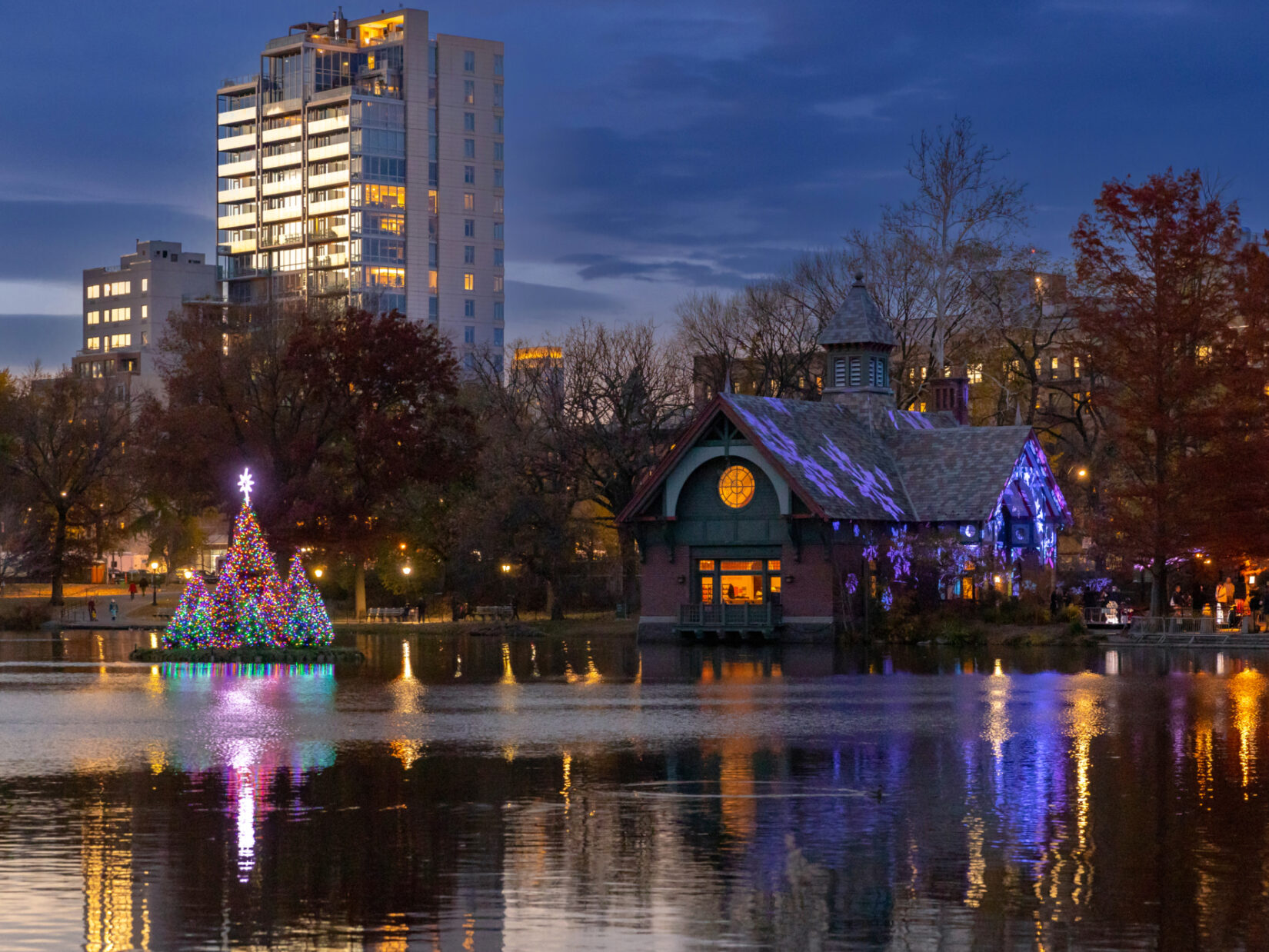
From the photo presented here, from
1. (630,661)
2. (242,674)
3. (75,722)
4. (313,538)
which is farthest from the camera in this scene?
(313,538)

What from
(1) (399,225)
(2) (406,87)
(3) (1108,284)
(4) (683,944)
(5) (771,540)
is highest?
(2) (406,87)

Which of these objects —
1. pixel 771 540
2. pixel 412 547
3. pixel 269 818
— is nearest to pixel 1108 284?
pixel 771 540

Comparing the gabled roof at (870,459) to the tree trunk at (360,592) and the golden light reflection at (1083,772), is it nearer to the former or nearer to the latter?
the tree trunk at (360,592)

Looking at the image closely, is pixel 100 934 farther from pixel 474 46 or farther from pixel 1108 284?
pixel 474 46

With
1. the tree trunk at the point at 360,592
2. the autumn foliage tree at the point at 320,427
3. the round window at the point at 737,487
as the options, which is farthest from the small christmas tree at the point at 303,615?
the tree trunk at the point at 360,592

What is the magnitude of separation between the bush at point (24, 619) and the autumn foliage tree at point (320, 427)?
528 inches

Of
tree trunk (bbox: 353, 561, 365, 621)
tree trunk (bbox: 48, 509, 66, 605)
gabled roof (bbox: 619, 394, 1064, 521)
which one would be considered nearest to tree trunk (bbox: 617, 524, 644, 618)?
tree trunk (bbox: 353, 561, 365, 621)

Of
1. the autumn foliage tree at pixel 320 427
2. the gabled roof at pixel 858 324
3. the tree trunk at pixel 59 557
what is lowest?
the tree trunk at pixel 59 557

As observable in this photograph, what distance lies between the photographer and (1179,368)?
60.8m

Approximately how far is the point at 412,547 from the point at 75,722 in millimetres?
52731

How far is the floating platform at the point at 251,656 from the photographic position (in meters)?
52.1

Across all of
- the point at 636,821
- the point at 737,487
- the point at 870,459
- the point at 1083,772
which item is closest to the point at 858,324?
the point at 870,459

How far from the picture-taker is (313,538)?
231 feet

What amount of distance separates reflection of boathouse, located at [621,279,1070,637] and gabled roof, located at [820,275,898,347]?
4.46 meters
